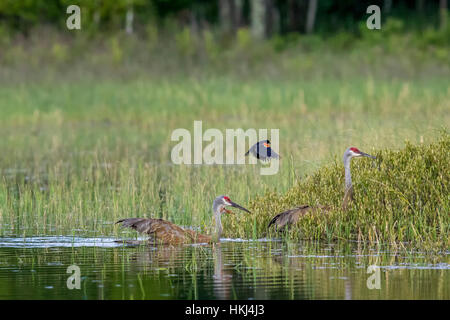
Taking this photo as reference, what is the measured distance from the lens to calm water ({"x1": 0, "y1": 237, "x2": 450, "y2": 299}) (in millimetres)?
10188

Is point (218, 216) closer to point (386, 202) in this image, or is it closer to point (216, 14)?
point (386, 202)

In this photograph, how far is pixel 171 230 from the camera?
13.2 meters

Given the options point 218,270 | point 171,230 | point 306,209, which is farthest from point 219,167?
point 218,270

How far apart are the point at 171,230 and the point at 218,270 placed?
1.91 meters

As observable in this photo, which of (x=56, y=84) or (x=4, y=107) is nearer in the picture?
(x=4, y=107)

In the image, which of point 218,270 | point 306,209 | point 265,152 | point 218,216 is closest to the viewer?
point 218,270

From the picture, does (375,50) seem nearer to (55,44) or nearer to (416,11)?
(55,44)

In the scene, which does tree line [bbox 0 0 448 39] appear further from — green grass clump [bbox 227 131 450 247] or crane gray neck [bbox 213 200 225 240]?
crane gray neck [bbox 213 200 225 240]

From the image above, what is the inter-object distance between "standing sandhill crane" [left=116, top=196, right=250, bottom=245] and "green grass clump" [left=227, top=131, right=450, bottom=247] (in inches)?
23.3

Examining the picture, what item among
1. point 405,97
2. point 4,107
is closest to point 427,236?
point 405,97

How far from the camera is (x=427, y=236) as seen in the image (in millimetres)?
12367

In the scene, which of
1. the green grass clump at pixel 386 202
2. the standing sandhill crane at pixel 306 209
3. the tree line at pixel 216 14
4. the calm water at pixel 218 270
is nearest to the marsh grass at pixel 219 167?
the green grass clump at pixel 386 202
